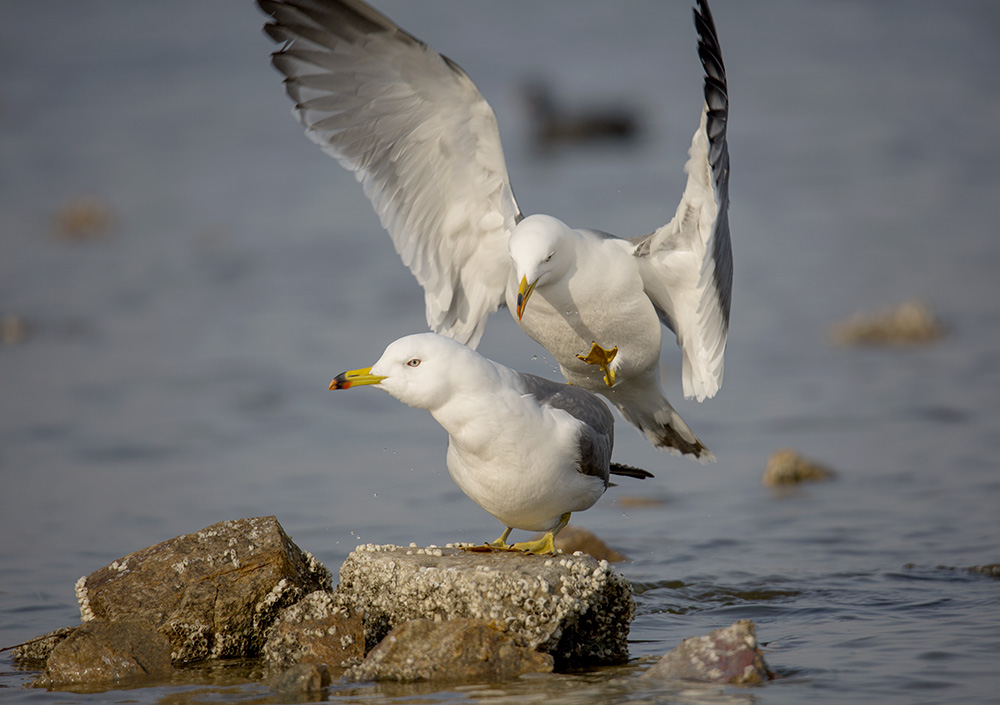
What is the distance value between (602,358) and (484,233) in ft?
3.09

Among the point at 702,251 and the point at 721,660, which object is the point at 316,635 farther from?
the point at 702,251

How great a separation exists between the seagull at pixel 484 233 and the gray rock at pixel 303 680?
5.85 feet

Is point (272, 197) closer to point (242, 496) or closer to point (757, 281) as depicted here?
point (757, 281)

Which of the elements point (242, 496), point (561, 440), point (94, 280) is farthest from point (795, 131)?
point (561, 440)

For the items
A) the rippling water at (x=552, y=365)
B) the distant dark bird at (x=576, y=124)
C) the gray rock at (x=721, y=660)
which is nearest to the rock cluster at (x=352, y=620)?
the gray rock at (x=721, y=660)

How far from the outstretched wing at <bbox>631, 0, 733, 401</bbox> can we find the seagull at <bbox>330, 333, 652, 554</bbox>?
100cm

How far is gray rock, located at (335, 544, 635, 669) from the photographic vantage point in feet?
15.5

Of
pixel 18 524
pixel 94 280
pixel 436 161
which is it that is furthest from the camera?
pixel 94 280

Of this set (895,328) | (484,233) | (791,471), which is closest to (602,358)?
(484,233)

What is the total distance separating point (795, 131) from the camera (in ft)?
63.4

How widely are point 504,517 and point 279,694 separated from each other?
1134 mm

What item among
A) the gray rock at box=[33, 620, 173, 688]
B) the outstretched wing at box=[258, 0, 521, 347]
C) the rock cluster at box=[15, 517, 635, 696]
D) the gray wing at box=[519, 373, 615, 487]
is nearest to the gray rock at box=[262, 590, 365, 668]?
the rock cluster at box=[15, 517, 635, 696]

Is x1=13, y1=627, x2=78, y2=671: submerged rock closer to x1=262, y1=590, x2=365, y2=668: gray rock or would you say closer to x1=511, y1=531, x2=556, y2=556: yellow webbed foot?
x1=262, y1=590, x2=365, y2=668: gray rock

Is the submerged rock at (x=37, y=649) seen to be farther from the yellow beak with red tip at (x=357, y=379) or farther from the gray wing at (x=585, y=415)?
the gray wing at (x=585, y=415)
